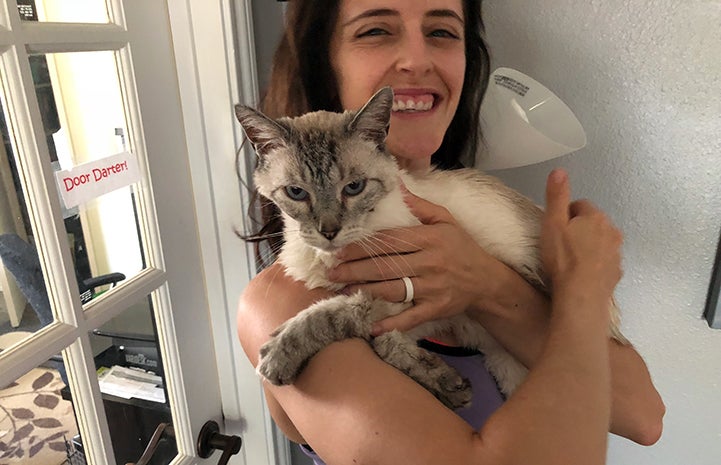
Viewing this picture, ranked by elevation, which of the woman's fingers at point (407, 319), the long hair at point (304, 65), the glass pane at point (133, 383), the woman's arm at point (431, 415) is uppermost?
the long hair at point (304, 65)

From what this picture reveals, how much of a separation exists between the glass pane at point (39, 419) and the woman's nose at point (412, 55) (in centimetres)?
98

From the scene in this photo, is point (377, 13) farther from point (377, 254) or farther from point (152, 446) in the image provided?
point (152, 446)

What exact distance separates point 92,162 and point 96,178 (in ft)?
0.12

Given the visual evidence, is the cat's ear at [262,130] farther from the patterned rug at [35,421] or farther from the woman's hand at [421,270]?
the patterned rug at [35,421]

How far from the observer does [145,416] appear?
4.61ft

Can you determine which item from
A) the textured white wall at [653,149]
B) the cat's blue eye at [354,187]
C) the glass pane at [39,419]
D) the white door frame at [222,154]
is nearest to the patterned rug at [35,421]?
the glass pane at [39,419]

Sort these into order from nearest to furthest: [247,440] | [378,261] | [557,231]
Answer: [378,261], [557,231], [247,440]

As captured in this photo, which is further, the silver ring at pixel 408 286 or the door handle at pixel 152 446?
the door handle at pixel 152 446

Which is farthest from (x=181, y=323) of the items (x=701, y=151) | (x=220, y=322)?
(x=701, y=151)

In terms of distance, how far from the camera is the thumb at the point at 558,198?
108 cm

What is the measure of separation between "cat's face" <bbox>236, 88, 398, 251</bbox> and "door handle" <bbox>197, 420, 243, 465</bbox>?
2.95 ft

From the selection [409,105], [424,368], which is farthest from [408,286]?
[409,105]

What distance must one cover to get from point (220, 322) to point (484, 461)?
3.44ft

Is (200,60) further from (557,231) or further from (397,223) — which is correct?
(557,231)
